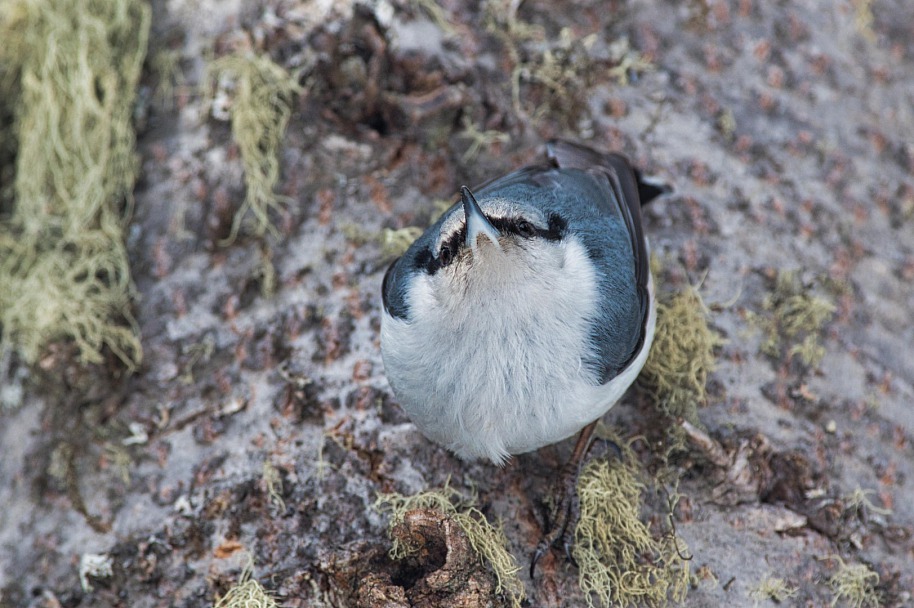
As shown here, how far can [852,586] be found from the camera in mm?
1805

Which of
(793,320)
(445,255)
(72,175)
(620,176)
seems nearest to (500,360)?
(445,255)

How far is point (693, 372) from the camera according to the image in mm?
1981

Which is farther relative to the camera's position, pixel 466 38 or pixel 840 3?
pixel 840 3

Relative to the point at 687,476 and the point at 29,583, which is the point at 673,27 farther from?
the point at 29,583

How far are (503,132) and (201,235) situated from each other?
3.19 ft

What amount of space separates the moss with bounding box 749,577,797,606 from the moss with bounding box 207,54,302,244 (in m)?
1.59

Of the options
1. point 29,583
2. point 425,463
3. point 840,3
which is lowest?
point 29,583

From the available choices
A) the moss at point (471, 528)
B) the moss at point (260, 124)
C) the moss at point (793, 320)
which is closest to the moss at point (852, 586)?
the moss at point (793, 320)

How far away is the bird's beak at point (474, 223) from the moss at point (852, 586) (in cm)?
116

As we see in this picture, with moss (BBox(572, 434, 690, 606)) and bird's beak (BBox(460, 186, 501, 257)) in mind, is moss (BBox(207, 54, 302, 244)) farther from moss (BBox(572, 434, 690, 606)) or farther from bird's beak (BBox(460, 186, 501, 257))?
moss (BBox(572, 434, 690, 606))

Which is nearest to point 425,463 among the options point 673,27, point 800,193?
point 800,193

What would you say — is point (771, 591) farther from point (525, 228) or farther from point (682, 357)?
point (525, 228)

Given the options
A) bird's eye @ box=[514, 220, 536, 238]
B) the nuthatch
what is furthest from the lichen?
bird's eye @ box=[514, 220, 536, 238]

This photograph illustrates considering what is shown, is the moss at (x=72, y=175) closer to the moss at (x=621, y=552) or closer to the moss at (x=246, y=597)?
the moss at (x=246, y=597)
